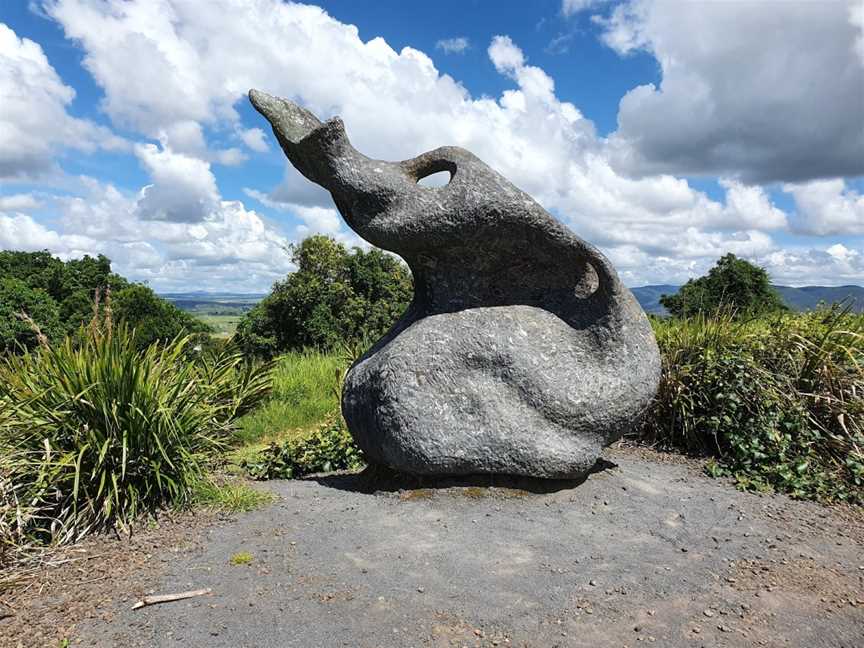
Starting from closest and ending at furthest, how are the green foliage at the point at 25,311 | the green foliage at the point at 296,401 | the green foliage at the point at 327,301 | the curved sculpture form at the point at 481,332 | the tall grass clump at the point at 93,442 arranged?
the tall grass clump at the point at 93,442 < the curved sculpture form at the point at 481,332 < the green foliage at the point at 296,401 < the green foliage at the point at 327,301 < the green foliage at the point at 25,311

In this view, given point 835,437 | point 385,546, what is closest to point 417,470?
point 385,546

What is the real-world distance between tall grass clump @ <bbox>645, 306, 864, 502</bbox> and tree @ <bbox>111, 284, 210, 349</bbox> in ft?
61.5

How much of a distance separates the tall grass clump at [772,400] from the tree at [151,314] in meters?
18.7

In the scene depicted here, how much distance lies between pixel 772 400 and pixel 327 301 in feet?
51.4

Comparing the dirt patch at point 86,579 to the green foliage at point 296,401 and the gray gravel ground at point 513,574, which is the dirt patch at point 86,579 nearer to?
the gray gravel ground at point 513,574

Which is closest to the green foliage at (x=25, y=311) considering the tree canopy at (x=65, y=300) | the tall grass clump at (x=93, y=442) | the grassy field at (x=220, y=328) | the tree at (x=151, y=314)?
the tree canopy at (x=65, y=300)

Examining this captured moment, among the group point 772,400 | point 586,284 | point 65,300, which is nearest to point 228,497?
point 586,284

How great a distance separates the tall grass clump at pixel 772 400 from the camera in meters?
5.81

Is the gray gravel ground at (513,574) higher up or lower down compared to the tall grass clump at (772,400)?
lower down

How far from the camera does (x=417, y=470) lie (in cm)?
496

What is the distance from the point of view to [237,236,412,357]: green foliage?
2022 centimetres

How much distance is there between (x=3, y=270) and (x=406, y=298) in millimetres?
18501

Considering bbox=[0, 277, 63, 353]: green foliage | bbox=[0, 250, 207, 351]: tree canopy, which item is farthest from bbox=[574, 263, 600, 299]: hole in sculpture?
bbox=[0, 277, 63, 353]: green foliage

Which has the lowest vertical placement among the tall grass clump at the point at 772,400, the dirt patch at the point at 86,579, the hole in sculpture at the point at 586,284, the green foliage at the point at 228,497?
the dirt patch at the point at 86,579
